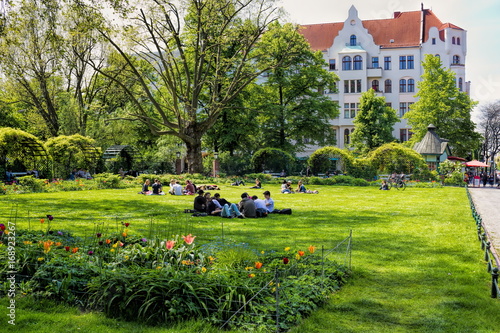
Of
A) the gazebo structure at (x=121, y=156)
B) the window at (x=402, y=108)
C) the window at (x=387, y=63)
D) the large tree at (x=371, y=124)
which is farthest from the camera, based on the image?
the window at (x=387, y=63)

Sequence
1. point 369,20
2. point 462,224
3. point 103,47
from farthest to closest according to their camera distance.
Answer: point 369,20 < point 103,47 < point 462,224

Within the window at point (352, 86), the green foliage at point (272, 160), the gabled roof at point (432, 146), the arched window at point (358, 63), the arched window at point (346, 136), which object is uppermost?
the arched window at point (358, 63)

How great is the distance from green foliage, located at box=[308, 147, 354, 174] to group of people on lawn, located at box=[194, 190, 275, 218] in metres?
26.5

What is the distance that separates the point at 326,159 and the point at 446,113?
19.9 m

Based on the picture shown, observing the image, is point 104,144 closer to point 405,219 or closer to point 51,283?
point 405,219

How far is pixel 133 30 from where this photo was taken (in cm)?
3359

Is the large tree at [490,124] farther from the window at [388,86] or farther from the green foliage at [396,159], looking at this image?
the green foliage at [396,159]

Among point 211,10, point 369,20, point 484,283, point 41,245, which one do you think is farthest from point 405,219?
point 369,20

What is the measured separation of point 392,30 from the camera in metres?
74.0

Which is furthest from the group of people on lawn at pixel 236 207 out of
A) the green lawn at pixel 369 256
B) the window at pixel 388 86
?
the window at pixel 388 86

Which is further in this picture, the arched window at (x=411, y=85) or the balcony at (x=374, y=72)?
the arched window at (x=411, y=85)

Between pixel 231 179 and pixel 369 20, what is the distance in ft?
160

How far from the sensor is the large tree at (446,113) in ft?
180

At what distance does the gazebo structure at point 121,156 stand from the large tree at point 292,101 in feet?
42.1
